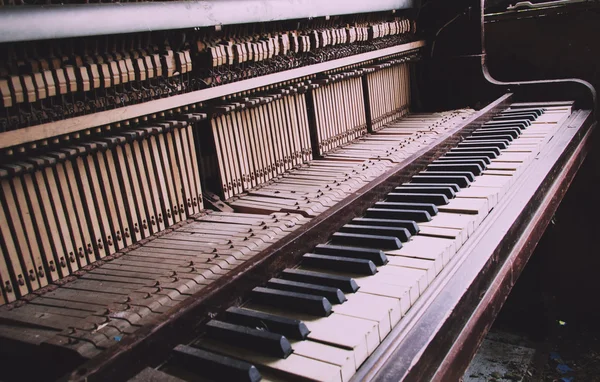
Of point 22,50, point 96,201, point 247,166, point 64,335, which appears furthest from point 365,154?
point 64,335

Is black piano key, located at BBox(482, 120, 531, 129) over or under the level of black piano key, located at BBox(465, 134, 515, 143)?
over

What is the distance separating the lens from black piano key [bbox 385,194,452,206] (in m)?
2.49

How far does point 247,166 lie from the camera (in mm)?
2957

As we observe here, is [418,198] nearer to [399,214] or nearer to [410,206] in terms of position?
[410,206]

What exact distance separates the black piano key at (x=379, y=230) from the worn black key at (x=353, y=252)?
0.17 m

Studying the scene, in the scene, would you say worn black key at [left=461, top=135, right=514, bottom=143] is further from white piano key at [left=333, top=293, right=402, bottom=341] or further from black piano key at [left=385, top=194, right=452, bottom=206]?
white piano key at [left=333, top=293, right=402, bottom=341]

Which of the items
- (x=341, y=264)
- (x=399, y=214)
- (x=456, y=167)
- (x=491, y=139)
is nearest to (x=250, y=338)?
(x=341, y=264)

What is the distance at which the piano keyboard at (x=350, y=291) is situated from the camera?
1.38 meters

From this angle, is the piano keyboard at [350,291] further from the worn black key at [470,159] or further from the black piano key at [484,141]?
the black piano key at [484,141]

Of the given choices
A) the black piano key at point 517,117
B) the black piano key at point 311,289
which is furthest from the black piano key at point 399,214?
the black piano key at point 517,117

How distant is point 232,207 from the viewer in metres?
2.73

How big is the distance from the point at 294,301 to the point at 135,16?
53.9 inches

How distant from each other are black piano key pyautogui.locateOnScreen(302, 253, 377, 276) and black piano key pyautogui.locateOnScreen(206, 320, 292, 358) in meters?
0.48

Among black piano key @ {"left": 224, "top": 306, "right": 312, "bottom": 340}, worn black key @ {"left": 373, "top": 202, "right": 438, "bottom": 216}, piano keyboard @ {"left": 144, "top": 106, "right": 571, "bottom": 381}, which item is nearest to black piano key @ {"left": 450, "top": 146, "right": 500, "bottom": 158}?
piano keyboard @ {"left": 144, "top": 106, "right": 571, "bottom": 381}
